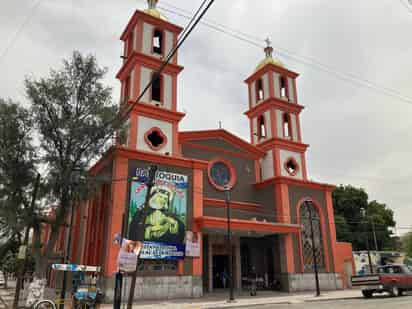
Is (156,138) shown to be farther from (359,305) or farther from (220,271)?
(359,305)

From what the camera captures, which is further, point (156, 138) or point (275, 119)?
point (275, 119)

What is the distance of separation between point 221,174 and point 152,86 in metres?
8.27

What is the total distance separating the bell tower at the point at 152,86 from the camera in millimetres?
21875

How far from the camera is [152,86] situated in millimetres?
23812

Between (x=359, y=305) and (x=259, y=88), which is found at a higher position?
(x=259, y=88)

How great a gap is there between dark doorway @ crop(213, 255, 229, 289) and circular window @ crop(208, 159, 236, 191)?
509 cm

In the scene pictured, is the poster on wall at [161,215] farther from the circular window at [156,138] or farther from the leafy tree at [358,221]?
the leafy tree at [358,221]

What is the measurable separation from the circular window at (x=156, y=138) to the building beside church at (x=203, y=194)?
0.25ft

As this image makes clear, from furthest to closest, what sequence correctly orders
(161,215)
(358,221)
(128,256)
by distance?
(358,221) < (161,215) < (128,256)

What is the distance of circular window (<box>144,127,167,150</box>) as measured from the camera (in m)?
22.1

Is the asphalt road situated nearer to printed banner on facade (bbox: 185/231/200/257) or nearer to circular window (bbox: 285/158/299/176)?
printed banner on facade (bbox: 185/231/200/257)

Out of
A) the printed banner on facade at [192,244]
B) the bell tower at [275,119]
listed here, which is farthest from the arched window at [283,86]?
the printed banner on facade at [192,244]

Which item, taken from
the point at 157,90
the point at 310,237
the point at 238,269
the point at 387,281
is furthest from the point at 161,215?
the point at 387,281

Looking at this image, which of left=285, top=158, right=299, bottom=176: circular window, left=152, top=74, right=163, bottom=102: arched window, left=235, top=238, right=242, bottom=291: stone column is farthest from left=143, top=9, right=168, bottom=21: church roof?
left=235, top=238, right=242, bottom=291: stone column
